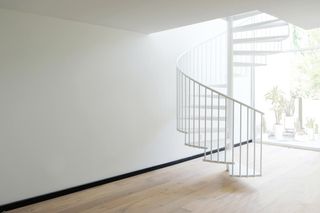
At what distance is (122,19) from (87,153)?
5.99 ft

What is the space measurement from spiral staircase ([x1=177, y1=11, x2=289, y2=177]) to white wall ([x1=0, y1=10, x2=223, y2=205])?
0.38 meters

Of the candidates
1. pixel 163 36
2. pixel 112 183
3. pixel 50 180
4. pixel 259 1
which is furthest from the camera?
pixel 163 36

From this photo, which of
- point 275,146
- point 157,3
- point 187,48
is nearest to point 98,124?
point 157,3

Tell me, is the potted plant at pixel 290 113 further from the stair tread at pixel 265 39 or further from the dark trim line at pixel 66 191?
the dark trim line at pixel 66 191

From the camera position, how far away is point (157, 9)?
111 inches

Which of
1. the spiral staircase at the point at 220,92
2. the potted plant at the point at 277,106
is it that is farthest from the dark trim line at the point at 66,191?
the potted plant at the point at 277,106

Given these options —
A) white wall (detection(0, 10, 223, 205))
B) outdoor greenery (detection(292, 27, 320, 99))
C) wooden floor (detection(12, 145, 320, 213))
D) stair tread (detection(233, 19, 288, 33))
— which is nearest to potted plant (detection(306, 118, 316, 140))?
outdoor greenery (detection(292, 27, 320, 99))

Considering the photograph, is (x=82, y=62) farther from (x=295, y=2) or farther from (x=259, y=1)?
(x=295, y=2)

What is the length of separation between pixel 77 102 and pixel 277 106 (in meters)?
5.05

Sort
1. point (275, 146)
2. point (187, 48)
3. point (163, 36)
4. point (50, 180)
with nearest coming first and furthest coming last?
1. point (50, 180)
2. point (163, 36)
3. point (187, 48)
4. point (275, 146)

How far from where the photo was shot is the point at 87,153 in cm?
355

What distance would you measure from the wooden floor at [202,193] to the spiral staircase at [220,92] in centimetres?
29

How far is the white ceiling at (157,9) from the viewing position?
102 inches

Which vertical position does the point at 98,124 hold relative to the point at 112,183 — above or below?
above
